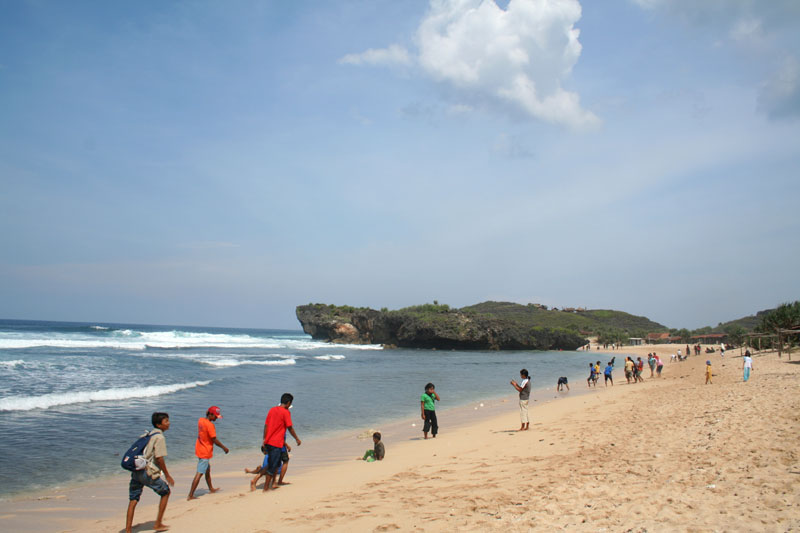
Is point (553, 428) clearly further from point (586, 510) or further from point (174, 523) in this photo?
point (174, 523)

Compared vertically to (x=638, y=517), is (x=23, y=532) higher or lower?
lower

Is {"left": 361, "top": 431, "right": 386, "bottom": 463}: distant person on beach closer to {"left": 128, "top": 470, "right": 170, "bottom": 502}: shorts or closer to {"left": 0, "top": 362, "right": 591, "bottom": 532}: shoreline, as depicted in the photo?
{"left": 0, "top": 362, "right": 591, "bottom": 532}: shoreline

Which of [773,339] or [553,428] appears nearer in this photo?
[553,428]

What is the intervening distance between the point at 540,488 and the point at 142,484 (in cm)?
543

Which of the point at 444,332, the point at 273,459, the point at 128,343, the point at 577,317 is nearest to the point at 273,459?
the point at 273,459

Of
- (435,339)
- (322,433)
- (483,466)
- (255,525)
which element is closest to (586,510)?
(483,466)

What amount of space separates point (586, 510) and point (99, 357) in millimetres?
36660

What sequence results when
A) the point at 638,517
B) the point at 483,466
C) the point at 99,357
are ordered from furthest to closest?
the point at 99,357 → the point at 483,466 → the point at 638,517

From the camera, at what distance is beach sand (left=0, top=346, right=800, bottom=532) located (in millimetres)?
5211

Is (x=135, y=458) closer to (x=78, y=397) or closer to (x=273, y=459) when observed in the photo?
(x=273, y=459)

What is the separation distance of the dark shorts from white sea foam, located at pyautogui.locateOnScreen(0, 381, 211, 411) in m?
12.7

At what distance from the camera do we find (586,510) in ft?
17.8

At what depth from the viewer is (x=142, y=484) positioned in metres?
6.07

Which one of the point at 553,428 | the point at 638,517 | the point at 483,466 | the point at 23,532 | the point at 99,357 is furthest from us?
the point at 99,357
